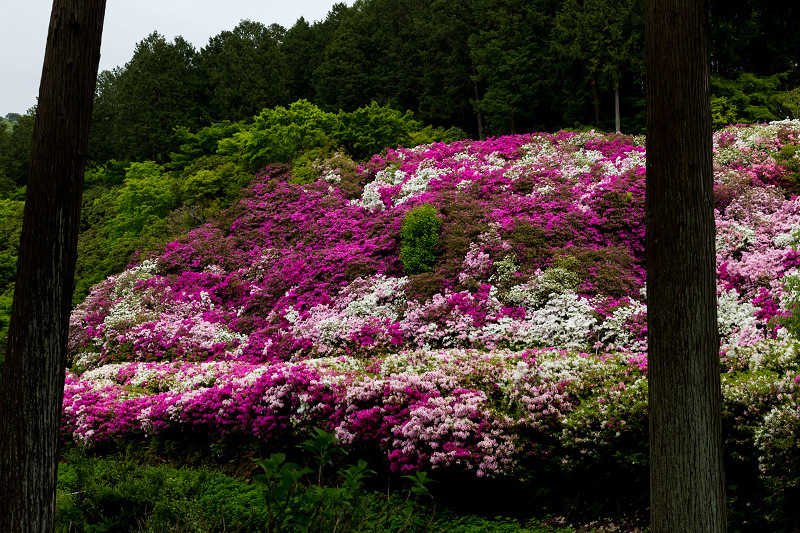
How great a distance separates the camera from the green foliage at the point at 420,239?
435 inches

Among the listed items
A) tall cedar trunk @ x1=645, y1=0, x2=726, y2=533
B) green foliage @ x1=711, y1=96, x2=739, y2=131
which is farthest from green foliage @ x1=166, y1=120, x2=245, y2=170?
tall cedar trunk @ x1=645, y1=0, x2=726, y2=533

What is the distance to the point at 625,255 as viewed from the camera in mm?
9703

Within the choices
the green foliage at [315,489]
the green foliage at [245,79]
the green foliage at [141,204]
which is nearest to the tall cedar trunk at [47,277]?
the green foliage at [315,489]

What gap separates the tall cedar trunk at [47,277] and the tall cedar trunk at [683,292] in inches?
133

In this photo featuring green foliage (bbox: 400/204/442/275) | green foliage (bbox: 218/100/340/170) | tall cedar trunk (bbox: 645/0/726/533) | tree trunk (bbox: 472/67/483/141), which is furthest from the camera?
tree trunk (bbox: 472/67/483/141)

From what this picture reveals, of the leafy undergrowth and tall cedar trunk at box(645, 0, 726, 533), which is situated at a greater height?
tall cedar trunk at box(645, 0, 726, 533)

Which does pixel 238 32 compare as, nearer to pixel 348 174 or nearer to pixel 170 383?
pixel 348 174

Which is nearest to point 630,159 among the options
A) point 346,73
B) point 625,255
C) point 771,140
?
point 771,140

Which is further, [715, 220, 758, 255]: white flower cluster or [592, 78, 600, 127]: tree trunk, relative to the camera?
[592, 78, 600, 127]: tree trunk

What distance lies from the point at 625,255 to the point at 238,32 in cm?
3256

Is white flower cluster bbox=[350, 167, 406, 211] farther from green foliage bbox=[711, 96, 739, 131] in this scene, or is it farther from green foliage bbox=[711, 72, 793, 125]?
green foliage bbox=[711, 72, 793, 125]

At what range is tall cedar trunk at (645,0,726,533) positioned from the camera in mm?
2980

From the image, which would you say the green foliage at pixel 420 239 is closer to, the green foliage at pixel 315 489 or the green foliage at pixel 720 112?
the green foliage at pixel 315 489

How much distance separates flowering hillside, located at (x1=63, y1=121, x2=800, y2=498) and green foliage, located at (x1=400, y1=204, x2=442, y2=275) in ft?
0.34
